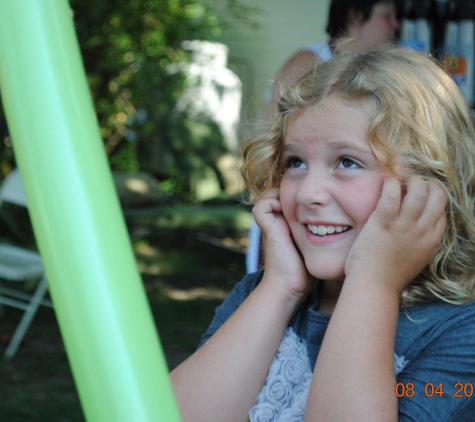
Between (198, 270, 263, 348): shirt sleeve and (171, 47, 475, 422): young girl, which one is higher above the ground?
(171, 47, 475, 422): young girl

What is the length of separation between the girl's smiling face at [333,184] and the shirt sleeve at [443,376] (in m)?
0.17

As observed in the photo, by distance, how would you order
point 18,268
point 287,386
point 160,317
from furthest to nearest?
point 160,317
point 18,268
point 287,386

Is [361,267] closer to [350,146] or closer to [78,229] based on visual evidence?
[350,146]

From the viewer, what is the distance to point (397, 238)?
4.11ft

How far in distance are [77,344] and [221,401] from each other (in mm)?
827

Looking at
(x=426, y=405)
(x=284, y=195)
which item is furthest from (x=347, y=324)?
(x=284, y=195)

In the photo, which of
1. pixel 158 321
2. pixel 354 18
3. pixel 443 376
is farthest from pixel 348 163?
pixel 158 321

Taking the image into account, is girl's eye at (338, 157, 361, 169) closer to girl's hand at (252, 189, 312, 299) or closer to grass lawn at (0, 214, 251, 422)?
girl's hand at (252, 189, 312, 299)

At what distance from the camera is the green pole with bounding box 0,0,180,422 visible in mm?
545

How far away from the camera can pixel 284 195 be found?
144 cm

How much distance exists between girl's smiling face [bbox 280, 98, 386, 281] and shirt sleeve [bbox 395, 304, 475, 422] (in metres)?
0.17

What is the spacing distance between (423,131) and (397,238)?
0.20 meters
